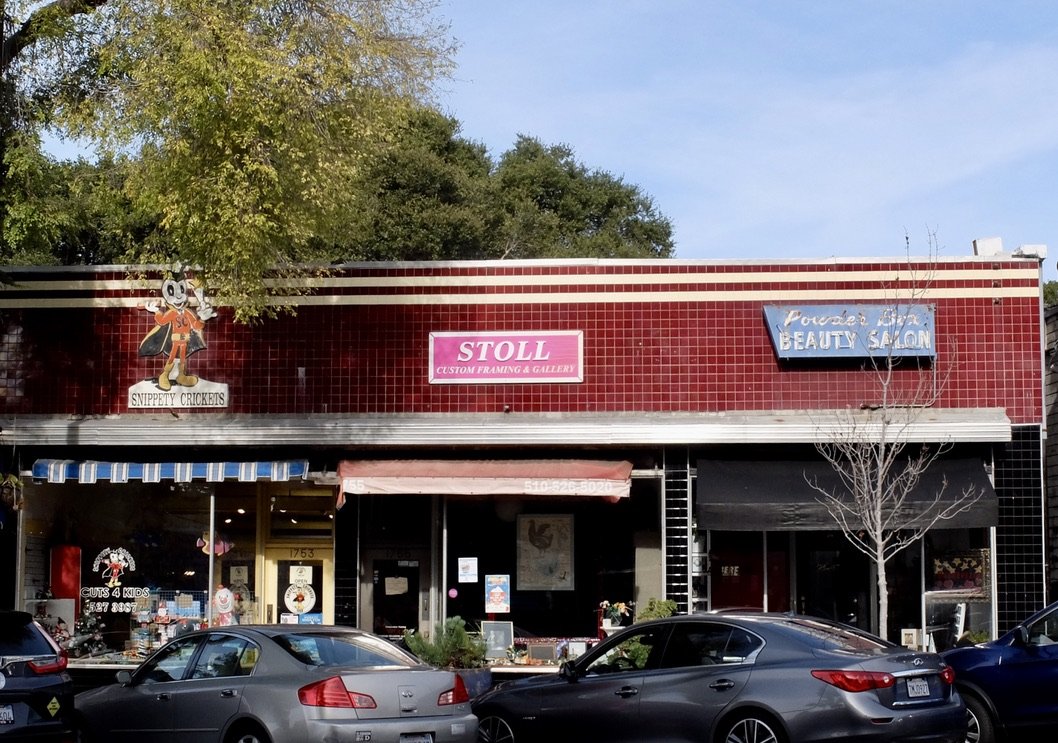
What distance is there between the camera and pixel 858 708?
10805 mm

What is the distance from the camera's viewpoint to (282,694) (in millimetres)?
11180

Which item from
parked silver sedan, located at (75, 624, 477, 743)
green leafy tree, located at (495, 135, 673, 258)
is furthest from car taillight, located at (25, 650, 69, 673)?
green leafy tree, located at (495, 135, 673, 258)

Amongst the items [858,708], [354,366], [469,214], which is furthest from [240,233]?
[469,214]

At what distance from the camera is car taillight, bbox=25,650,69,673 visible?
11.7 metres

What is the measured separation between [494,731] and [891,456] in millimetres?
6558

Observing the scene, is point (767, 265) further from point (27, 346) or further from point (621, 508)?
point (27, 346)

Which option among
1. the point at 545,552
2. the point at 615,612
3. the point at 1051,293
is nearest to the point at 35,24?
the point at 545,552

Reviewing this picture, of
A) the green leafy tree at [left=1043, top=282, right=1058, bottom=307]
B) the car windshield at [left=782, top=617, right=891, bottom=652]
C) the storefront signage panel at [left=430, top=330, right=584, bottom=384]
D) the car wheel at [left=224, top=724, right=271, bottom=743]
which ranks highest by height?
the green leafy tree at [left=1043, top=282, right=1058, bottom=307]

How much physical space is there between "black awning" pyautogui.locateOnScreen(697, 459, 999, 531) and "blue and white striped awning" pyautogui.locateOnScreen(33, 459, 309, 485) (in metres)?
5.42

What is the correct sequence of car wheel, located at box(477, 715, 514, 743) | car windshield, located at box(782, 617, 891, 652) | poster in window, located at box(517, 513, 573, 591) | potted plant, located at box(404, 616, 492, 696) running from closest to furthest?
car windshield, located at box(782, 617, 891, 652) < car wheel, located at box(477, 715, 514, 743) < potted plant, located at box(404, 616, 492, 696) < poster in window, located at box(517, 513, 573, 591)

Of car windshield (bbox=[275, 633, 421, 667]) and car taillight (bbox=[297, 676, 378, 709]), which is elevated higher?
car windshield (bbox=[275, 633, 421, 667])

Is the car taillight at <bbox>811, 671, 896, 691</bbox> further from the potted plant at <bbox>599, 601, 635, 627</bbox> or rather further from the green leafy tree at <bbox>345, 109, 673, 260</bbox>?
the green leafy tree at <bbox>345, 109, 673, 260</bbox>

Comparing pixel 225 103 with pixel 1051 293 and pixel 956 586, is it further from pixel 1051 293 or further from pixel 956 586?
pixel 1051 293

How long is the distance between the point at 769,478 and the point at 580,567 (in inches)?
120
